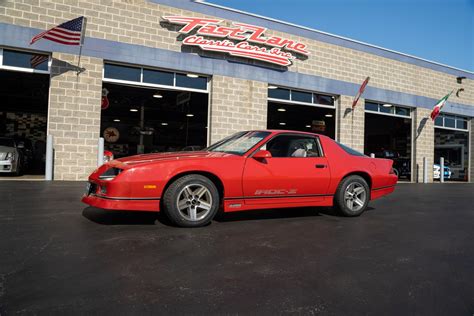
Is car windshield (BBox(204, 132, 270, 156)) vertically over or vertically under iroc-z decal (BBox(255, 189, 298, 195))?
over

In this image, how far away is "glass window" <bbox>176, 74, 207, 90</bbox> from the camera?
480 inches

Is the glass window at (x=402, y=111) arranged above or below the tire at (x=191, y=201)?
above

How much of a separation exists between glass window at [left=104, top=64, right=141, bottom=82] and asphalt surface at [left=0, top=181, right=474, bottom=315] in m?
7.04

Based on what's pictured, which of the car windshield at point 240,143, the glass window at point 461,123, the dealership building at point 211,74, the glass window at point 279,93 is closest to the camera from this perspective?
the car windshield at point 240,143

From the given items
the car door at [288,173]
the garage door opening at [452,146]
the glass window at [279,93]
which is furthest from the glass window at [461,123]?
the car door at [288,173]

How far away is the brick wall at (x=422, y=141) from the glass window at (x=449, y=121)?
211cm

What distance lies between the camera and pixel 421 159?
17719 millimetres

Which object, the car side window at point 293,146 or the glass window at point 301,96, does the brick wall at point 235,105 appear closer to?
the glass window at point 301,96

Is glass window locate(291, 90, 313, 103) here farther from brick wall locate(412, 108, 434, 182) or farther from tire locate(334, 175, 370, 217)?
tire locate(334, 175, 370, 217)

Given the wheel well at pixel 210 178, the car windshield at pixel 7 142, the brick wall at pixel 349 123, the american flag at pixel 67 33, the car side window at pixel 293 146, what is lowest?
the wheel well at pixel 210 178

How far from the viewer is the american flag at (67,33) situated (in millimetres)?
9844

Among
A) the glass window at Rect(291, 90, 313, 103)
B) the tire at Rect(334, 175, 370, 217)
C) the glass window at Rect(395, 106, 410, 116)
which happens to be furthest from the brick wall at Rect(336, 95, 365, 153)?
the tire at Rect(334, 175, 370, 217)

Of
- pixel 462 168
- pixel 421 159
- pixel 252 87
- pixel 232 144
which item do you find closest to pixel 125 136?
pixel 252 87

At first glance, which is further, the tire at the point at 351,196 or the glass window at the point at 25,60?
the glass window at the point at 25,60
